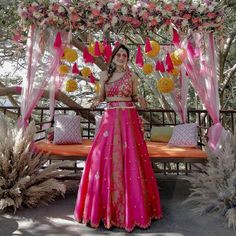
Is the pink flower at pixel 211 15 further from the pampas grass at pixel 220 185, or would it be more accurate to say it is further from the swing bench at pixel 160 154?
the swing bench at pixel 160 154

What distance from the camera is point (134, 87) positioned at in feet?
10.9

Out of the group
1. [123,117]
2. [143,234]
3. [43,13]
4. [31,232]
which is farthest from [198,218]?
[43,13]

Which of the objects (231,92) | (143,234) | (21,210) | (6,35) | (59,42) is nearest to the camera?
(143,234)

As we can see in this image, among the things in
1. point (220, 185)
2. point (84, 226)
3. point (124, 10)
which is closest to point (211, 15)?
point (124, 10)

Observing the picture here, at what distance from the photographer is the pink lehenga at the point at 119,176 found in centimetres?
300

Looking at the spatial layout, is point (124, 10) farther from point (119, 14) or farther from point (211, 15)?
point (211, 15)

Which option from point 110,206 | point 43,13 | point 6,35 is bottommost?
point 110,206

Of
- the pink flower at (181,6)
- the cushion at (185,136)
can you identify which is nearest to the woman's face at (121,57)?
the pink flower at (181,6)

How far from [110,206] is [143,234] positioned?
376 mm

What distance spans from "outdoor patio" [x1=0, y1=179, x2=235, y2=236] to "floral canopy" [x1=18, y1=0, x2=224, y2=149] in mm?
1135

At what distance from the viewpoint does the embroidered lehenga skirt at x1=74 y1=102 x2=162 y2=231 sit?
3.00 m

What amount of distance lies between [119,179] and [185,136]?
2.13 meters

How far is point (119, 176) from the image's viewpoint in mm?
3057

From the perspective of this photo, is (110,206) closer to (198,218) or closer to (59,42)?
(198,218)
